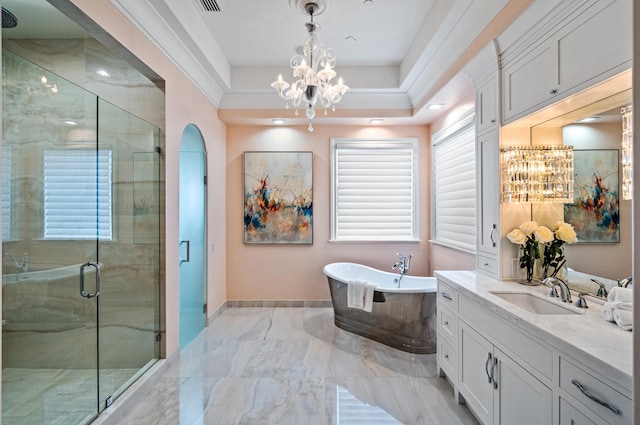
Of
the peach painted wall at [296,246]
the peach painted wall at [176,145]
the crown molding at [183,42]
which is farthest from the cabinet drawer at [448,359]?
the crown molding at [183,42]

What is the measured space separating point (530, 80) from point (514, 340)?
1.59 meters

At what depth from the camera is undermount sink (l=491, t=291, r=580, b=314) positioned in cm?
187

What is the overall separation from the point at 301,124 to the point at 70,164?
3.08 meters

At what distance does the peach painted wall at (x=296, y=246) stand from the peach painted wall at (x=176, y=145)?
0.54 ft

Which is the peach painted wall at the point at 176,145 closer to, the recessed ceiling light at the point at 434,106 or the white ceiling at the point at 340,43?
the white ceiling at the point at 340,43

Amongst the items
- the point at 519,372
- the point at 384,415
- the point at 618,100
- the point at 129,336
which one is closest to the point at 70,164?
the point at 129,336

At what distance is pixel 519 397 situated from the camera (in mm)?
1628

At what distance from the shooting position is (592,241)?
199 cm

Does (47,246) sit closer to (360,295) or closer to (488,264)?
(360,295)

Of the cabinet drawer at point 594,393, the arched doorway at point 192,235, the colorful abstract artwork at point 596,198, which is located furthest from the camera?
the arched doorway at point 192,235

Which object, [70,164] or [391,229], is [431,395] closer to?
[391,229]

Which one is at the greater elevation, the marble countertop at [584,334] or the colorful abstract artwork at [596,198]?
the colorful abstract artwork at [596,198]

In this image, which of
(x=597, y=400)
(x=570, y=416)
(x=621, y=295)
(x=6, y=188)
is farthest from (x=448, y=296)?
(x=6, y=188)

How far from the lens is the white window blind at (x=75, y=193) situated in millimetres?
2133
